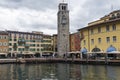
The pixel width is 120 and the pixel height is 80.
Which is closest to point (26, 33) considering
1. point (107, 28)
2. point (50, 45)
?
point (50, 45)

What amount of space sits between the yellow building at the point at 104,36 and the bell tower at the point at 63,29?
20.1 m

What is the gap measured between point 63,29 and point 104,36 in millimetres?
34563

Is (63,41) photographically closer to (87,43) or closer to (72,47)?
(72,47)

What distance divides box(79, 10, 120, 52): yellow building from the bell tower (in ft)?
65.9

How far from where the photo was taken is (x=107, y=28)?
73.0 m

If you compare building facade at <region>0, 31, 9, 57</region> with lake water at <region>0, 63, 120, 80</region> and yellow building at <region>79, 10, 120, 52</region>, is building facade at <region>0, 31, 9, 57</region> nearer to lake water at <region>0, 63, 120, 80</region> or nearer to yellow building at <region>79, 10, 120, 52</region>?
yellow building at <region>79, 10, 120, 52</region>

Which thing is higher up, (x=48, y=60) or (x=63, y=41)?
(x=63, y=41)

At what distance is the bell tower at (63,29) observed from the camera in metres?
105

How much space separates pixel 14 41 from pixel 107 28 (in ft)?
194

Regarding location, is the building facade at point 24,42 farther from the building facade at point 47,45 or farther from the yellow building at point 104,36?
the yellow building at point 104,36

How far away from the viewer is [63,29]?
10681cm

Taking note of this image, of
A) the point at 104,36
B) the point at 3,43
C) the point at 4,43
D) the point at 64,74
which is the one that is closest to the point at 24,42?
the point at 4,43

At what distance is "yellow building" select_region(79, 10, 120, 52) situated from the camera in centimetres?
6956

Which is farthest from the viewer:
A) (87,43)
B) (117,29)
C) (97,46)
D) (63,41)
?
(63,41)
